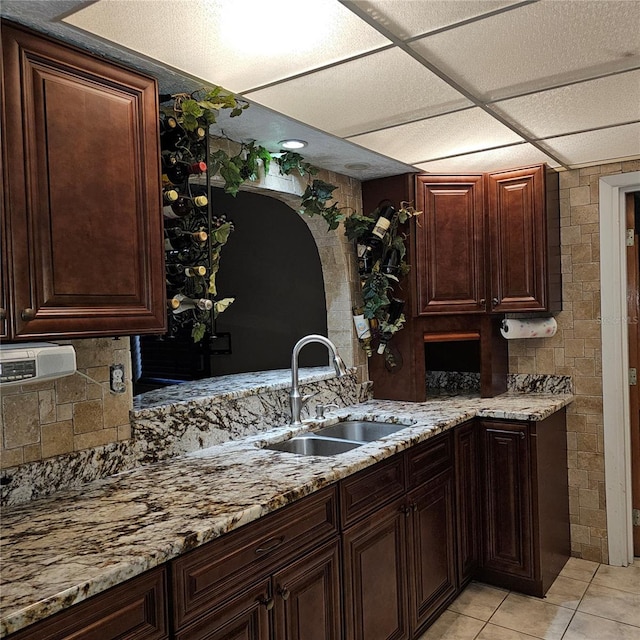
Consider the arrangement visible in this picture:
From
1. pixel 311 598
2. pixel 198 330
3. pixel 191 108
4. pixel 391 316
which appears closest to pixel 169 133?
pixel 191 108

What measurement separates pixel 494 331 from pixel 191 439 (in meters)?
1.94

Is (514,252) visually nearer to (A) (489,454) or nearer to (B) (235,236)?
(A) (489,454)

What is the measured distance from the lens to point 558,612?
2.82 m

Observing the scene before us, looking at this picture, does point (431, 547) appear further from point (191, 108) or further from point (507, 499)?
point (191, 108)

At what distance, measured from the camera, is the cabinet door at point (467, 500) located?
2.94 meters

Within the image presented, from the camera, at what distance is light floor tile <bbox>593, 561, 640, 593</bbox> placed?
120 inches

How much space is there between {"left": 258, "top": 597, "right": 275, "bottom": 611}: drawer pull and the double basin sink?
2.71ft

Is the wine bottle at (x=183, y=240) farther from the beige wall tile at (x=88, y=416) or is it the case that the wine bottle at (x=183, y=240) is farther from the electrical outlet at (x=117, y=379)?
the beige wall tile at (x=88, y=416)

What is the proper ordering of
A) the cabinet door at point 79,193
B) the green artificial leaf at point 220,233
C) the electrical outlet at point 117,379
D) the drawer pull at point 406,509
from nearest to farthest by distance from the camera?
1. the cabinet door at point 79,193
2. the electrical outlet at point 117,379
3. the green artificial leaf at point 220,233
4. the drawer pull at point 406,509

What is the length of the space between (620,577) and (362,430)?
1631 millimetres

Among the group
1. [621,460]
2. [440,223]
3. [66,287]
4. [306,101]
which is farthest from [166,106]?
[621,460]

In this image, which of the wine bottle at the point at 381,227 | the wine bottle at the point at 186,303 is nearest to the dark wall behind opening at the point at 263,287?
the wine bottle at the point at 381,227

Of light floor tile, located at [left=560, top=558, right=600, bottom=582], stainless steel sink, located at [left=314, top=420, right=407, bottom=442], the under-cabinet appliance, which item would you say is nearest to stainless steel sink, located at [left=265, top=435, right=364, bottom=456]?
stainless steel sink, located at [left=314, top=420, right=407, bottom=442]

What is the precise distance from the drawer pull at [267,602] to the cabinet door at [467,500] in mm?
1440
